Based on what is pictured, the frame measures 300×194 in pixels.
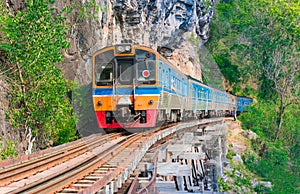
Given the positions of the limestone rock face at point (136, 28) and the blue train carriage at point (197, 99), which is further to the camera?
the blue train carriage at point (197, 99)

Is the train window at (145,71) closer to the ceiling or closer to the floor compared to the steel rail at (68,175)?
closer to the ceiling

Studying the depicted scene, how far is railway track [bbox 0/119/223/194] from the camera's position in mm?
4988

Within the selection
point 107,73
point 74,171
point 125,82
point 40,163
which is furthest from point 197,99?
point 74,171

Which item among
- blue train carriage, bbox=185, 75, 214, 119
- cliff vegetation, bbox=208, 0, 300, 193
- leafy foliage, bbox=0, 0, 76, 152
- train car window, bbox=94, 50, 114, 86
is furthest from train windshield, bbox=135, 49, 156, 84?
cliff vegetation, bbox=208, 0, 300, 193

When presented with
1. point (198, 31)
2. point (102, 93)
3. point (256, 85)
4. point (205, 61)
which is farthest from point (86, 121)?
point (256, 85)

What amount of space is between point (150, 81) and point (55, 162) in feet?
13.9

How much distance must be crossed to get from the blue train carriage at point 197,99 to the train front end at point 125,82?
18.3 ft

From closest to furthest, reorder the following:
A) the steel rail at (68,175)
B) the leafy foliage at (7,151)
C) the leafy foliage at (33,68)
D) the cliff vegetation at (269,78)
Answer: the steel rail at (68,175) → the leafy foliage at (7,151) → the leafy foliage at (33,68) → the cliff vegetation at (269,78)

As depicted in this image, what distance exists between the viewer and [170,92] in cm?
1184

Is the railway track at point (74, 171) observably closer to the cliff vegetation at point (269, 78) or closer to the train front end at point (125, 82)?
the train front end at point (125, 82)

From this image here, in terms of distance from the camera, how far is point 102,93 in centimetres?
1027

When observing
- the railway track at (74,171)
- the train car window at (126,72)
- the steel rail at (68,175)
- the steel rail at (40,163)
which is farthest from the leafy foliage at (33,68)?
the steel rail at (68,175)

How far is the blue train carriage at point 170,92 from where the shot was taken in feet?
A: 35.3

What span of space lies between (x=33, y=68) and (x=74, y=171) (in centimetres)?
477
